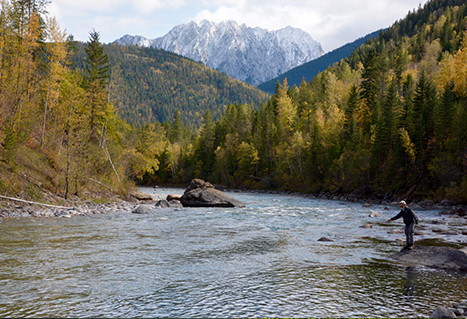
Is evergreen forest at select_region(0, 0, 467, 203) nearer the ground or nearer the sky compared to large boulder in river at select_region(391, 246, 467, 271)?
nearer the sky

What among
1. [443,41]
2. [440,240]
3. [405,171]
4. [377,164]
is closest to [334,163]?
[377,164]

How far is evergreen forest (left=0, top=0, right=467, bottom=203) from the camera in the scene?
29.5m

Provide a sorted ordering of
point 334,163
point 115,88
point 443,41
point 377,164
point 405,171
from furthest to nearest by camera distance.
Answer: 1. point 443,41
2. point 334,163
3. point 377,164
4. point 405,171
5. point 115,88

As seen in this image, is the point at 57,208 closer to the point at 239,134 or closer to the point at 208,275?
the point at 208,275

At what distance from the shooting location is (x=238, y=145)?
317ft

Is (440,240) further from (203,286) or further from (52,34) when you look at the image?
(52,34)

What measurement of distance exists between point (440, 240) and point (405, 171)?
34.6 m

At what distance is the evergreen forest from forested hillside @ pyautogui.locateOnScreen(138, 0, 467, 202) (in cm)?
21

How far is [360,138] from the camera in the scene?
62312 millimetres

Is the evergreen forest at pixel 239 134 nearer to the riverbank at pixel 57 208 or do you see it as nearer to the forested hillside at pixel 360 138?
the forested hillside at pixel 360 138

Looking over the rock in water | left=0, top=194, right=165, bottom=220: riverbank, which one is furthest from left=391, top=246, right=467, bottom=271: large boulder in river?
left=0, top=194, right=165, bottom=220: riverbank

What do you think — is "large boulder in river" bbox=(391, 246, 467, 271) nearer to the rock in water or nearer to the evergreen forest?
the rock in water

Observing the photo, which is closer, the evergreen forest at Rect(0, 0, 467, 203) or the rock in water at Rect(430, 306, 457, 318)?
the rock in water at Rect(430, 306, 457, 318)

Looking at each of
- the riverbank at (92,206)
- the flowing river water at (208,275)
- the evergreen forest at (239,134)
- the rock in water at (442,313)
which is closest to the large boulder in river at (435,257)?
the flowing river water at (208,275)
